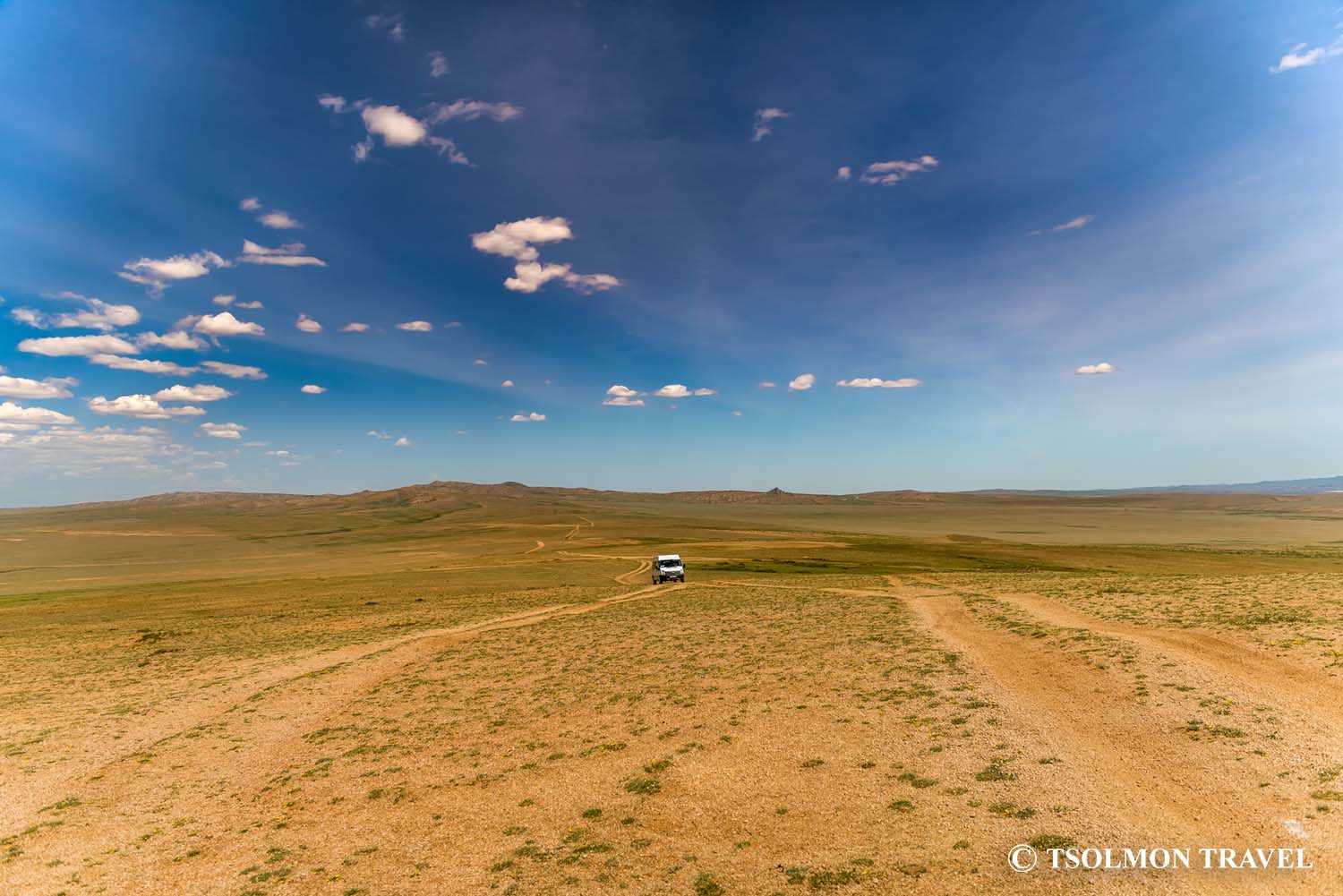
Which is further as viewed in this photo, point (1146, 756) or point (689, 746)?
point (689, 746)

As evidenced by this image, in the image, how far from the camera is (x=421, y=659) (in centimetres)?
3067

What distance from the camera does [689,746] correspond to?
688 inches

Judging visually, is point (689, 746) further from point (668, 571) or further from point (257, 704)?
point (668, 571)

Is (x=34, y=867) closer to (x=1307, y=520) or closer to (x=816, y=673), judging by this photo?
(x=816, y=673)

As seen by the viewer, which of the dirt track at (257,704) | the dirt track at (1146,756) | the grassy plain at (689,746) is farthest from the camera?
the dirt track at (257,704)

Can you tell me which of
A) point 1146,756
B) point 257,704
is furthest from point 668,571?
point 1146,756

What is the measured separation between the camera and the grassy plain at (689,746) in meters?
11.7

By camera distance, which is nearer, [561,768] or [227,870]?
[227,870]

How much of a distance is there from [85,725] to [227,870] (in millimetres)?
16697

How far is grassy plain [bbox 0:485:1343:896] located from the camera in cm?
1170

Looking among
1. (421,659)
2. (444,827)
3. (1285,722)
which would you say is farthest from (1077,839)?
(421,659)

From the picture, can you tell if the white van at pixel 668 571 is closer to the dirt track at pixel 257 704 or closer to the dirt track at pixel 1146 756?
the dirt track at pixel 257 704

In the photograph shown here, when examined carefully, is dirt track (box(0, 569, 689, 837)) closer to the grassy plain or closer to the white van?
the grassy plain

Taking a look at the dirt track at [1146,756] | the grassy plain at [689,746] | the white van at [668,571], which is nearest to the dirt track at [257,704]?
the grassy plain at [689,746]
